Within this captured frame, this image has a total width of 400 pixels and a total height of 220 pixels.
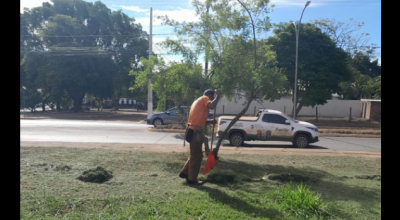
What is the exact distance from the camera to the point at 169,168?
25.2ft

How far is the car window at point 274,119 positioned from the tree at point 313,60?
42.2 ft

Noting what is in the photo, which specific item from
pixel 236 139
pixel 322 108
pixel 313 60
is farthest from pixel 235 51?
pixel 322 108

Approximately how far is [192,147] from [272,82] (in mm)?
3037

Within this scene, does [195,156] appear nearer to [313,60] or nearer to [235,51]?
[235,51]

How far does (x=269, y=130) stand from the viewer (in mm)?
14234

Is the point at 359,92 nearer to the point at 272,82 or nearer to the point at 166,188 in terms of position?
the point at 272,82

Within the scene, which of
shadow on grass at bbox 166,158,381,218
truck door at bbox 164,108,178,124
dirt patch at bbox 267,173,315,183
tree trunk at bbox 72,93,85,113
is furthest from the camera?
tree trunk at bbox 72,93,85,113

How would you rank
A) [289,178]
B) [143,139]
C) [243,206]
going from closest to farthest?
[243,206] < [289,178] < [143,139]

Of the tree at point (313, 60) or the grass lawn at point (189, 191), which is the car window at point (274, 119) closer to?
Answer: the grass lawn at point (189, 191)

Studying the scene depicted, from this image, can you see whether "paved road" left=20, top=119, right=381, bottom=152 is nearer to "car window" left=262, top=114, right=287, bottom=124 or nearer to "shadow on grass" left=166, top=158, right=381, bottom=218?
"car window" left=262, top=114, right=287, bottom=124

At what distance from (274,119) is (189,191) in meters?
9.40

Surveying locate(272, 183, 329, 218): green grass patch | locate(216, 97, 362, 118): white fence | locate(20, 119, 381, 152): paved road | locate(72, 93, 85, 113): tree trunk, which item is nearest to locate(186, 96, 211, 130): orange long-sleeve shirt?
Answer: locate(272, 183, 329, 218): green grass patch

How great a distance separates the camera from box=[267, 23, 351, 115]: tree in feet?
86.6
